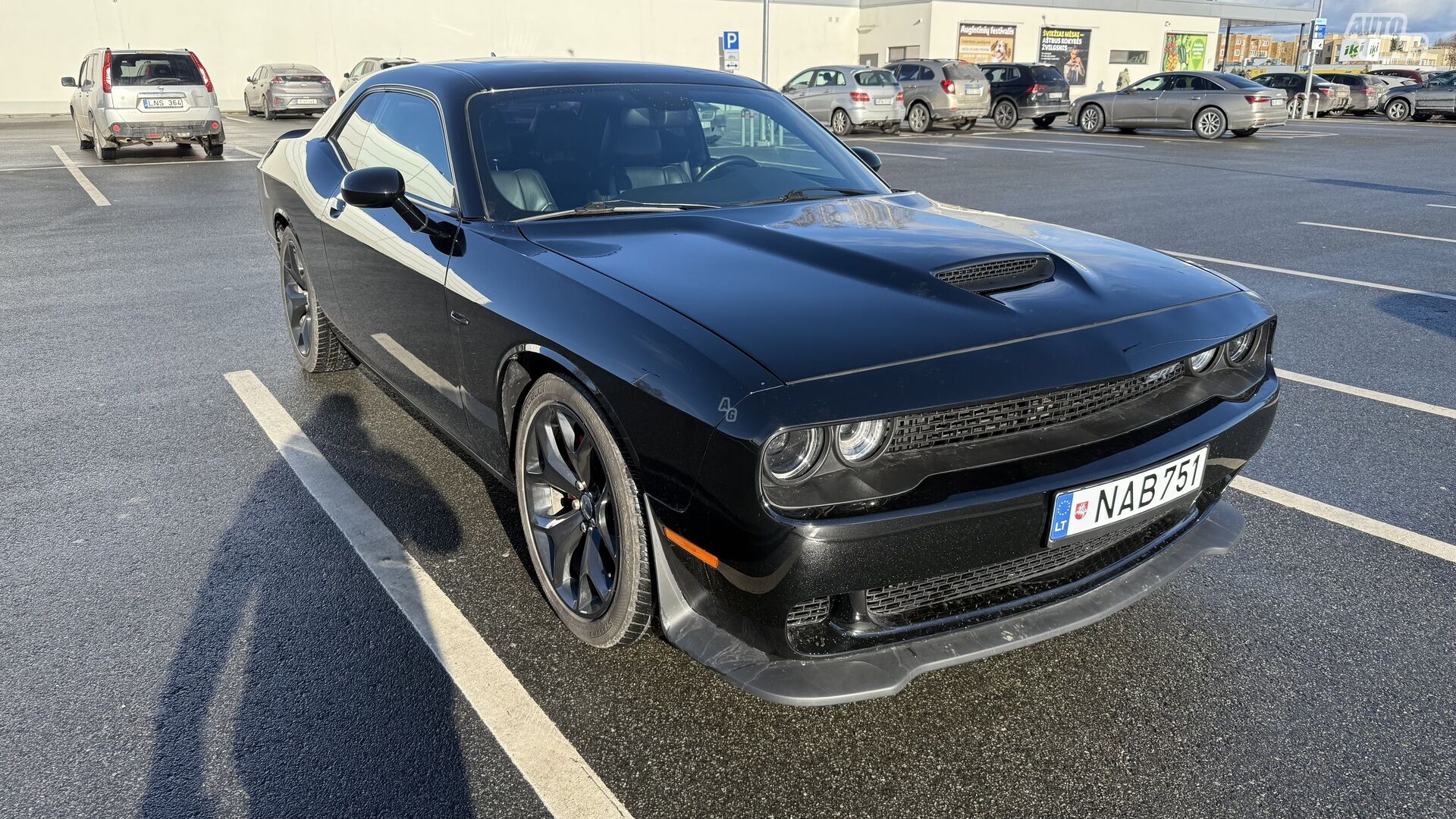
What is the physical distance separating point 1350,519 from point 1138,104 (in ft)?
73.8

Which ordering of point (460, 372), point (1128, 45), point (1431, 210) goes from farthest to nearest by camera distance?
point (1128, 45), point (1431, 210), point (460, 372)

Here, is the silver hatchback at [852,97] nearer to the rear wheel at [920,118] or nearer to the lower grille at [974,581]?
the rear wheel at [920,118]

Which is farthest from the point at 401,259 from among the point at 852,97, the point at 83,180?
the point at 852,97

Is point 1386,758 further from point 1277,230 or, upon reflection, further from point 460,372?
point 1277,230

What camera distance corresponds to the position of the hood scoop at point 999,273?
2502 mm

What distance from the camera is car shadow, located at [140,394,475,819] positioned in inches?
84.0

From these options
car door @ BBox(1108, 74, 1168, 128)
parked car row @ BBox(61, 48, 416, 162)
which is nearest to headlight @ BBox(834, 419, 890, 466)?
parked car row @ BBox(61, 48, 416, 162)

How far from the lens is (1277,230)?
9.59m

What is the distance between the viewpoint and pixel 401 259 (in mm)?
3369

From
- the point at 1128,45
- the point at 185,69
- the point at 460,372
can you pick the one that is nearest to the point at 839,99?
the point at 185,69

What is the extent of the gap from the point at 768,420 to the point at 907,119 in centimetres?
2531

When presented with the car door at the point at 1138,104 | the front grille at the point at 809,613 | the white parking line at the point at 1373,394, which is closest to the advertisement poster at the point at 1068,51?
the car door at the point at 1138,104

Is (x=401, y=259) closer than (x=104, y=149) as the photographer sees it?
Yes

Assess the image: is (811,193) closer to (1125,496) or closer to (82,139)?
(1125,496)
